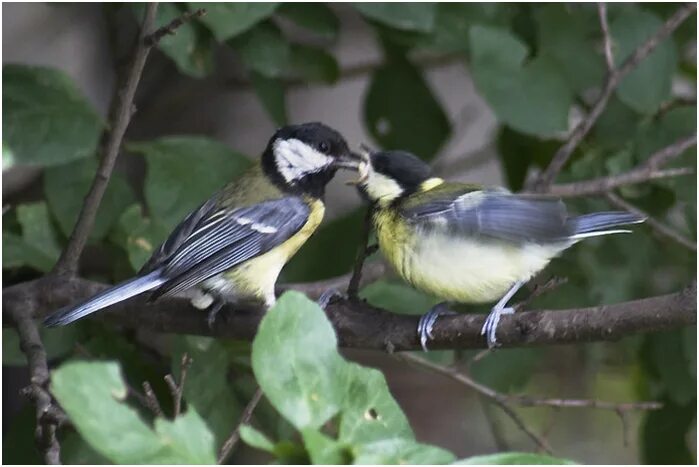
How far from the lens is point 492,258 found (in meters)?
1.10

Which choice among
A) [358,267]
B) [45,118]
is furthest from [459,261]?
[45,118]

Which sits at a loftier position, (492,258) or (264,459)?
(492,258)

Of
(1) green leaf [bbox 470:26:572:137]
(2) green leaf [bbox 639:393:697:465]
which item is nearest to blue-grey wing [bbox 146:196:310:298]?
(1) green leaf [bbox 470:26:572:137]

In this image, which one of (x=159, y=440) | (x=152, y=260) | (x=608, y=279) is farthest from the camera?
(x=608, y=279)

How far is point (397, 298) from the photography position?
127 centimetres

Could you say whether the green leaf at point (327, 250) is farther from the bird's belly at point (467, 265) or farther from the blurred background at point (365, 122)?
the bird's belly at point (467, 265)

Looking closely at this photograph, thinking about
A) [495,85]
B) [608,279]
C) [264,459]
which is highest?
[495,85]

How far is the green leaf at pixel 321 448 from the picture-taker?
0.63 m

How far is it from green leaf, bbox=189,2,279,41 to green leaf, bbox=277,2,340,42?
0.52 feet

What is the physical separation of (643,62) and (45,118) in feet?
2.86

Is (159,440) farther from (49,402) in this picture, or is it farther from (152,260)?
(152,260)

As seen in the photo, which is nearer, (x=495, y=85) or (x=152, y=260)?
(x=152, y=260)

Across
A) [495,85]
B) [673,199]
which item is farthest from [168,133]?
[673,199]

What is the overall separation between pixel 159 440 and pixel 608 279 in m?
1.04
